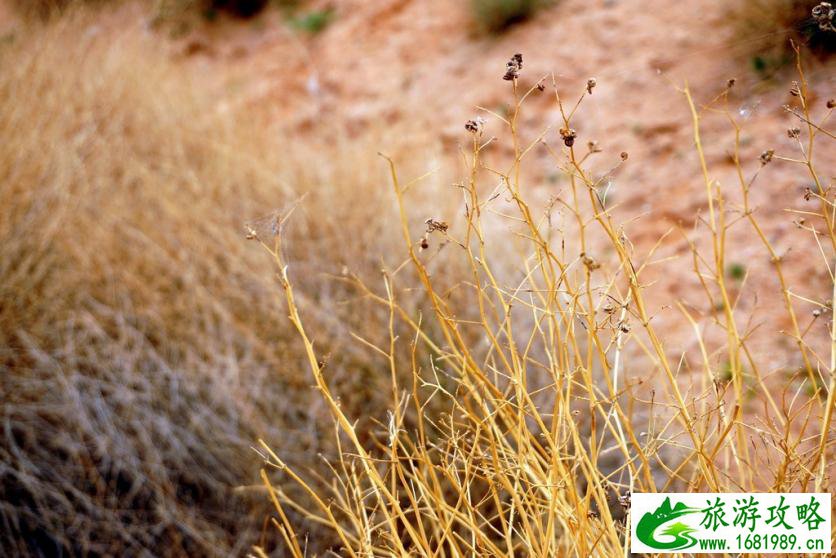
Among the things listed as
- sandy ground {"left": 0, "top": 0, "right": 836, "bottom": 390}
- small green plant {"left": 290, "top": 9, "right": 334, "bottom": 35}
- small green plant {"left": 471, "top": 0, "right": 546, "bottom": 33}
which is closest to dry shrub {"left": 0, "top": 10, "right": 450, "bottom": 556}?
sandy ground {"left": 0, "top": 0, "right": 836, "bottom": 390}

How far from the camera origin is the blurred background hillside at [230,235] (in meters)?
2.08

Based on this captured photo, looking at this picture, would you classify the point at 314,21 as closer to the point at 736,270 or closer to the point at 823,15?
the point at 736,270

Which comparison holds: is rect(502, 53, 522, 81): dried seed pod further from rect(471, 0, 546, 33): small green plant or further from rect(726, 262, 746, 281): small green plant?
rect(471, 0, 546, 33): small green plant

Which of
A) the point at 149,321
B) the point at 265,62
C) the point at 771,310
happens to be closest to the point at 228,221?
the point at 149,321

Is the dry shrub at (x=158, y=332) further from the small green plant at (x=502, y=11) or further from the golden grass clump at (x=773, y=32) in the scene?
the small green plant at (x=502, y=11)

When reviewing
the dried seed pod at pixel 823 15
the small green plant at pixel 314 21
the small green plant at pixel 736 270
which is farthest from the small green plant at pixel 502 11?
the dried seed pod at pixel 823 15

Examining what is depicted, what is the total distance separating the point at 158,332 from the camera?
7.51 feet

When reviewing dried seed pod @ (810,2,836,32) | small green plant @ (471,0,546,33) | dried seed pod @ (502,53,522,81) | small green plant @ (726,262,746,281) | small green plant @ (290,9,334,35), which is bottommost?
small green plant @ (726,262,746,281)

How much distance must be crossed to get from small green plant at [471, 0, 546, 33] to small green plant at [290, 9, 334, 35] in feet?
3.77

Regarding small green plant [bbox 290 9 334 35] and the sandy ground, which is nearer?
the sandy ground

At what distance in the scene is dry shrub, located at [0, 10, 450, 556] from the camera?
6.77ft

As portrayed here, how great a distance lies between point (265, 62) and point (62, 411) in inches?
126

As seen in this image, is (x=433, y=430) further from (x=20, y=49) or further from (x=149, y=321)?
(x=20, y=49)

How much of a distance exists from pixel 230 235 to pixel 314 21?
289 centimetres
